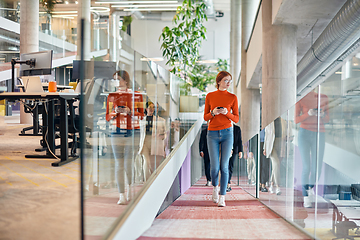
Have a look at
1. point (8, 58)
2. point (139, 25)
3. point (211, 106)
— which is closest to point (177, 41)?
point (211, 106)

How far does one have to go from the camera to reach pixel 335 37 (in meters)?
4.86

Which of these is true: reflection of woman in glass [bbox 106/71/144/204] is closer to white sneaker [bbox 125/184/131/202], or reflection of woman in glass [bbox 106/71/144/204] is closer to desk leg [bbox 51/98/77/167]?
white sneaker [bbox 125/184/131/202]

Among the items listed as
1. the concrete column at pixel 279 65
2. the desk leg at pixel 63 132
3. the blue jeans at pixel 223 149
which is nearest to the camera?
the blue jeans at pixel 223 149

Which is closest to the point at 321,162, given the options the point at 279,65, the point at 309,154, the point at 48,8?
the point at 309,154

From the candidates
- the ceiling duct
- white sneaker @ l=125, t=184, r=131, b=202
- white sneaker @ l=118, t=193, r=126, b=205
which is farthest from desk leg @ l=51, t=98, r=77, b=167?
the ceiling duct

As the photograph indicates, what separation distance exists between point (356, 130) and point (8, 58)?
10778 millimetres

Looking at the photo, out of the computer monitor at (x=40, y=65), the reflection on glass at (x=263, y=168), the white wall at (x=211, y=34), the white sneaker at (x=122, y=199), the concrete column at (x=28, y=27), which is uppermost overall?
the white wall at (x=211, y=34)

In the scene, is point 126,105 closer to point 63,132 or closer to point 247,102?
point 63,132

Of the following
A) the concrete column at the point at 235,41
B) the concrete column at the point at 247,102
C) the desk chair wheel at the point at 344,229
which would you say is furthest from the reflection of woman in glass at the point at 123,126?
the concrete column at the point at 235,41

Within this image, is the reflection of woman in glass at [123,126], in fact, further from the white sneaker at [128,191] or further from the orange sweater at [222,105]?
the orange sweater at [222,105]

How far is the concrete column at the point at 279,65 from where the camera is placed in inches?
195

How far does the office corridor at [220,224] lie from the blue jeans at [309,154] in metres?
0.40

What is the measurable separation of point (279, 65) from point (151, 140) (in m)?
3.08

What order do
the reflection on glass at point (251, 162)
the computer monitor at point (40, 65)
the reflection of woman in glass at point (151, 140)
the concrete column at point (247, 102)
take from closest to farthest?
the reflection of woman in glass at point (151, 140) < the computer monitor at point (40, 65) < the reflection on glass at point (251, 162) < the concrete column at point (247, 102)
